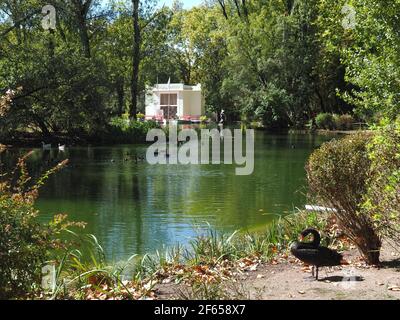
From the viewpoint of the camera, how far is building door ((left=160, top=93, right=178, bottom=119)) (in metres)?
62.7

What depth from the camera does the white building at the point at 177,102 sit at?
61.5 m

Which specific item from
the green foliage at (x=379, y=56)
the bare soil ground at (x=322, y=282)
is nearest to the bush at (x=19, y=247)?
the bare soil ground at (x=322, y=282)

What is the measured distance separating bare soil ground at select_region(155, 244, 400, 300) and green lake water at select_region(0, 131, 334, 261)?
3117 mm

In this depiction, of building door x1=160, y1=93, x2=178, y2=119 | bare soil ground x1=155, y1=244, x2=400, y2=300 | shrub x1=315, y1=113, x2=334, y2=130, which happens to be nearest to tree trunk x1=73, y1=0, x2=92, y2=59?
shrub x1=315, y1=113, x2=334, y2=130

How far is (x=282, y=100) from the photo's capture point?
44344 mm

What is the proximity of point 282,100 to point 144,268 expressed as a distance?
38748 millimetres

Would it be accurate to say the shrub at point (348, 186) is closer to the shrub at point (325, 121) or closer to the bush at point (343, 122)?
the bush at point (343, 122)

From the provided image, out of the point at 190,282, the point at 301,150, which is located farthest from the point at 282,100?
the point at 190,282

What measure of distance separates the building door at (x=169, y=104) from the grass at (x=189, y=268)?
5421 centimetres

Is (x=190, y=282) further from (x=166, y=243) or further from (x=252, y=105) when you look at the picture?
(x=252, y=105)

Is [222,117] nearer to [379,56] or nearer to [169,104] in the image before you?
[169,104]

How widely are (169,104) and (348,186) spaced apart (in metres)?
57.6

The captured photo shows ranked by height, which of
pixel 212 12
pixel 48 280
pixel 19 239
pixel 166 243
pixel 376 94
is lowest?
pixel 166 243
